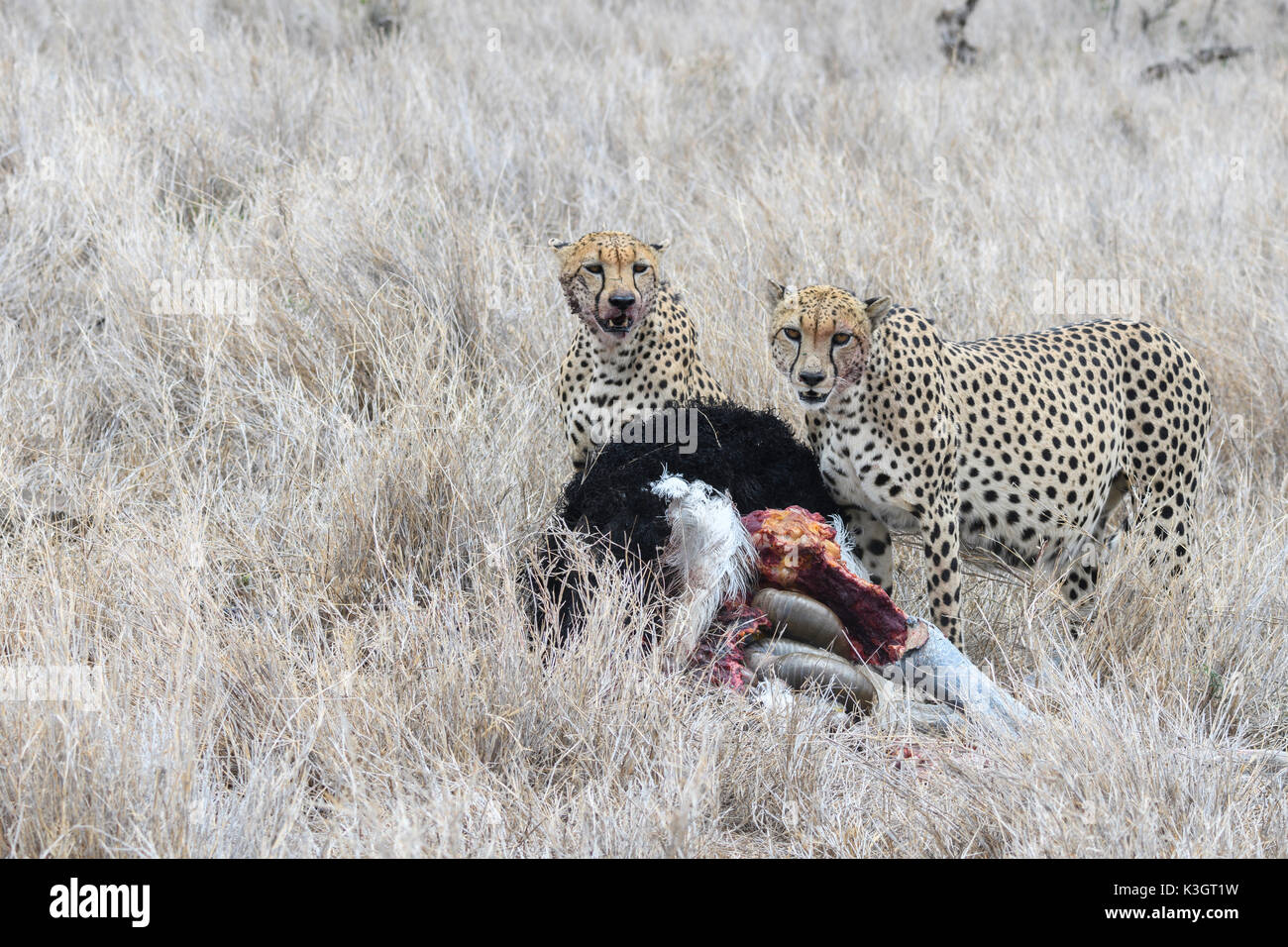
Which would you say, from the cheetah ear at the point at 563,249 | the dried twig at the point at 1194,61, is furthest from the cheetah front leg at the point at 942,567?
the dried twig at the point at 1194,61

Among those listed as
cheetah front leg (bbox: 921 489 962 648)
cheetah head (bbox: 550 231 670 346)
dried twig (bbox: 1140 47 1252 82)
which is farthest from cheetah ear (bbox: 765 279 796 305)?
dried twig (bbox: 1140 47 1252 82)

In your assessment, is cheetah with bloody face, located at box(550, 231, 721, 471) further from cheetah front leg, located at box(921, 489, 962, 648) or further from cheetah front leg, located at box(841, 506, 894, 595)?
cheetah front leg, located at box(921, 489, 962, 648)

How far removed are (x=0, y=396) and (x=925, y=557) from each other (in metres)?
3.21

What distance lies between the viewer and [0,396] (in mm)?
4648

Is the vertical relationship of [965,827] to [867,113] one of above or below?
below

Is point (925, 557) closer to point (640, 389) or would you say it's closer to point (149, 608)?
point (640, 389)

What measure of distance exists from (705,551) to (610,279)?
867 mm

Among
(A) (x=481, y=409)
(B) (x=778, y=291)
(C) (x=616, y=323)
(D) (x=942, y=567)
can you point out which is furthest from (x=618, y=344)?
(D) (x=942, y=567)

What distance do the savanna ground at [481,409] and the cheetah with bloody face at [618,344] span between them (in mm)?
378

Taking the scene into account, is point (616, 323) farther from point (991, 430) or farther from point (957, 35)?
point (957, 35)

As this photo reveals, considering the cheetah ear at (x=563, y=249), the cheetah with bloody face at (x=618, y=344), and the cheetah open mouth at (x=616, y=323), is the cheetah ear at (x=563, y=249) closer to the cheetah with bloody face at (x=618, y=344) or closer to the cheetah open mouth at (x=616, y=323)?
the cheetah with bloody face at (x=618, y=344)

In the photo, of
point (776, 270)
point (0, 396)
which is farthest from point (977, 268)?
point (0, 396)

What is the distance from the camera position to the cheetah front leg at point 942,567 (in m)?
3.63

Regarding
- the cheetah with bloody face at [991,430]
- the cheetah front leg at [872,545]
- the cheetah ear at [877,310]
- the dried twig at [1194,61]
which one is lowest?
the cheetah front leg at [872,545]
